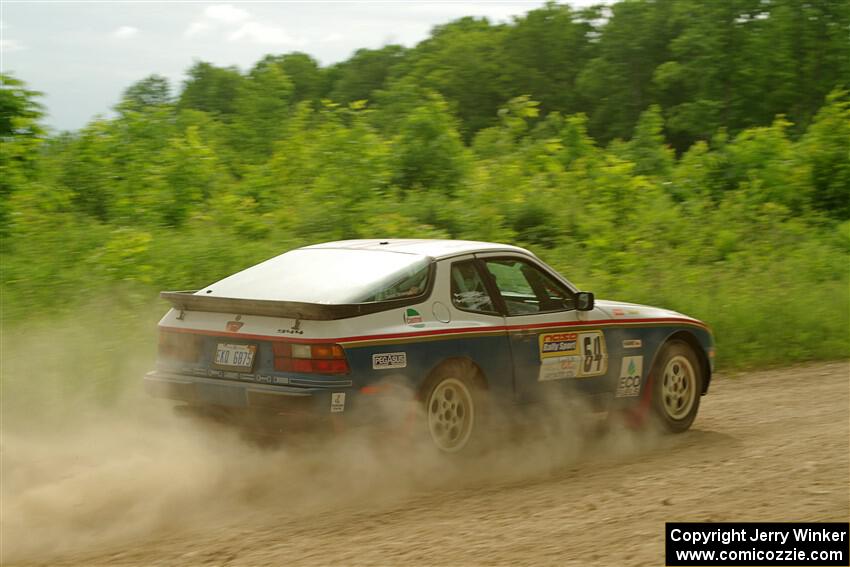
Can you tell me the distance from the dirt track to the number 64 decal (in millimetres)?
539

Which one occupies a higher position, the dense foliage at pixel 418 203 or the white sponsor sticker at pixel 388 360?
the dense foliage at pixel 418 203

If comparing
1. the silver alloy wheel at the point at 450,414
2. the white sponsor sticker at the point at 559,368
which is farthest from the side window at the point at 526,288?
the silver alloy wheel at the point at 450,414

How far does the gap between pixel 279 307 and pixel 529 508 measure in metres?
1.86

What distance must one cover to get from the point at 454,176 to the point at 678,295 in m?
7.24

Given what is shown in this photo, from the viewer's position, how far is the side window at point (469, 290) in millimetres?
6703

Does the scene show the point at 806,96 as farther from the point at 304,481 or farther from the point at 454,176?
the point at 304,481

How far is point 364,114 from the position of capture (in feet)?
61.8

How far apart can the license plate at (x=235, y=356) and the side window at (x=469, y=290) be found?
4.59 ft

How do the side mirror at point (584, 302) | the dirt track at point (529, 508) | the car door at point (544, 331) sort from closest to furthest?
1. the dirt track at point (529, 508)
2. the car door at point (544, 331)
3. the side mirror at point (584, 302)

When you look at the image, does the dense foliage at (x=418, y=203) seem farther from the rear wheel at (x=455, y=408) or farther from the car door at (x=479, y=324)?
the rear wheel at (x=455, y=408)

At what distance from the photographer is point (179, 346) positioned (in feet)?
21.2

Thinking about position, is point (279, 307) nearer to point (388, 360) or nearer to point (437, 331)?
point (388, 360)

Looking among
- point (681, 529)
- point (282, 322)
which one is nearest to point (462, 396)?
point (282, 322)

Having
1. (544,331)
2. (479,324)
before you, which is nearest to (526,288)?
(544,331)
